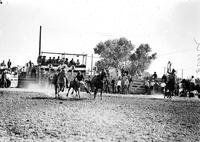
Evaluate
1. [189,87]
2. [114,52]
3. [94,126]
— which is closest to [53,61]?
[189,87]

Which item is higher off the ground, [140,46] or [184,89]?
[140,46]

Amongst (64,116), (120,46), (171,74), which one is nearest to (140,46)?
(120,46)

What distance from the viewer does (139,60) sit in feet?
237

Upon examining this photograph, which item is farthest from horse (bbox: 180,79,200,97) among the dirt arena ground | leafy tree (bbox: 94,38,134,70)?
leafy tree (bbox: 94,38,134,70)

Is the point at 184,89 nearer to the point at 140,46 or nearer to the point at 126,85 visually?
the point at 126,85

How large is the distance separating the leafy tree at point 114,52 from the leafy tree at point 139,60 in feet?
5.26

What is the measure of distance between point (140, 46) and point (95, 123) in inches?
2488

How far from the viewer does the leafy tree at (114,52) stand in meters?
70.4

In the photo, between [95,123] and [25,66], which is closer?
[95,123]

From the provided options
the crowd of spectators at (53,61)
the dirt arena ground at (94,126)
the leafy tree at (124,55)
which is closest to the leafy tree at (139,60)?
the leafy tree at (124,55)

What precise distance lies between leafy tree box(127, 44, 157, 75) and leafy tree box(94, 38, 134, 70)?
1.60 m

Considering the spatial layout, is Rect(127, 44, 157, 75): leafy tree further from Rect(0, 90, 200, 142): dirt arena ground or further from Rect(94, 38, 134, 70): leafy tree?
Rect(0, 90, 200, 142): dirt arena ground

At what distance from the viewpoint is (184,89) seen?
107 ft

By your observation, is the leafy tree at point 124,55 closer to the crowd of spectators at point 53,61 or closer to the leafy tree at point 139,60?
the leafy tree at point 139,60
